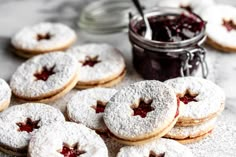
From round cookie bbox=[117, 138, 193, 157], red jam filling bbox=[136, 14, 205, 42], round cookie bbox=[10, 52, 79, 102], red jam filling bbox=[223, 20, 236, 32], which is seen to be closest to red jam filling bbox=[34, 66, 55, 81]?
round cookie bbox=[10, 52, 79, 102]

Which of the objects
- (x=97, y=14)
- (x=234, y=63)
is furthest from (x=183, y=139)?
(x=97, y=14)

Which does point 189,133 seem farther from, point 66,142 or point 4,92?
point 4,92

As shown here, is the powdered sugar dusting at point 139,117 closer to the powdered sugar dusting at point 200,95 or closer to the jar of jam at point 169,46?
the powdered sugar dusting at point 200,95

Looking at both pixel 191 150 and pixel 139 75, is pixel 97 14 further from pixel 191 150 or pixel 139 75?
pixel 191 150

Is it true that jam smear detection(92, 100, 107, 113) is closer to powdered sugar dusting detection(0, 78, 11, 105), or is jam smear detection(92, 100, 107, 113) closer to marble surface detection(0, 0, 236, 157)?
marble surface detection(0, 0, 236, 157)

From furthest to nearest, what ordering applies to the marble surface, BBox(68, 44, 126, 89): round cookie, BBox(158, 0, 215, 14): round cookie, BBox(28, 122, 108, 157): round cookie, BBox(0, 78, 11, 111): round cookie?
BBox(158, 0, 215, 14): round cookie, BBox(68, 44, 126, 89): round cookie, BBox(0, 78, 11, 111): round cookie, the marble surface, BBox(28, 122, 108, 157): round cookie

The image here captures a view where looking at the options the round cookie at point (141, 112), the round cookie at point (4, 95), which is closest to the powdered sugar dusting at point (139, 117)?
the round cookie at point (141, 112)
